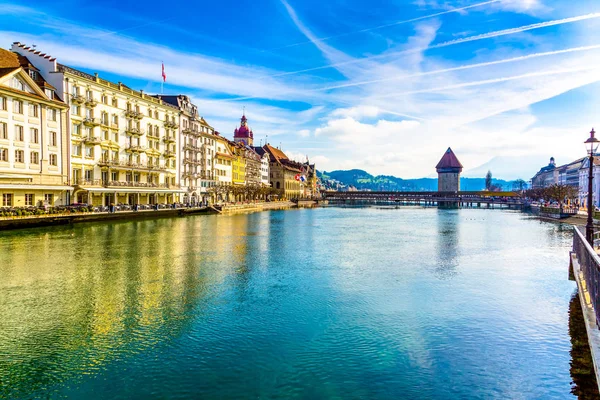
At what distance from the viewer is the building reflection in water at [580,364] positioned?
11852 mm

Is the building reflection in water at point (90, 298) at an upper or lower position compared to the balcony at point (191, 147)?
lower

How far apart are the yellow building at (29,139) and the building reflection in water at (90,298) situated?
16605 millimetres

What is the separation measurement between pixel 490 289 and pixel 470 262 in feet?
30.5

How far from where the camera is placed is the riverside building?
213 feet

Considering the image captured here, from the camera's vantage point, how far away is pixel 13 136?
177 feet

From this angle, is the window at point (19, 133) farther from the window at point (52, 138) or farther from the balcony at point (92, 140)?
the balcony at point (92, 140)

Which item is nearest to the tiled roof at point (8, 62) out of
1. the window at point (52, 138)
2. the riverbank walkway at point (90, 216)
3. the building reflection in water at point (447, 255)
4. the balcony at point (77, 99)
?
the balcony at point (77, 99)

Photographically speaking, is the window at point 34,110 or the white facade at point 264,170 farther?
the white facade at point 264,170

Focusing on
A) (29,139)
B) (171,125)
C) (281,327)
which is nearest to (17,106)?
(29,139)

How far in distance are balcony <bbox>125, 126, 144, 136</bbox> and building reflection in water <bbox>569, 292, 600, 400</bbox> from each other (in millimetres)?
74731

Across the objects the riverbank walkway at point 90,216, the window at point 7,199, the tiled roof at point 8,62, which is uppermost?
the tiled roof at point 8,62

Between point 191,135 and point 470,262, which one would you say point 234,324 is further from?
point 191,135

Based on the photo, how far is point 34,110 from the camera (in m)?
57.5

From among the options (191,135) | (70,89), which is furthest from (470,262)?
(191,135)
